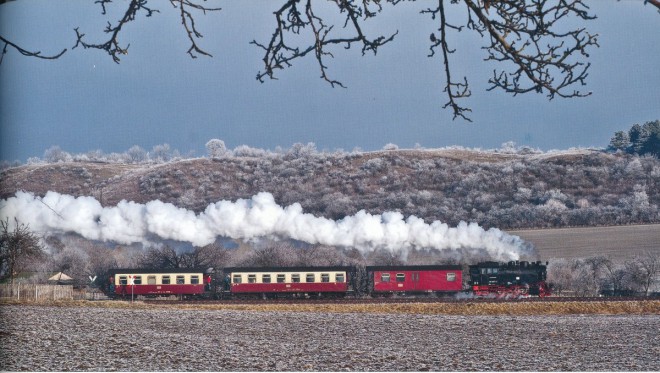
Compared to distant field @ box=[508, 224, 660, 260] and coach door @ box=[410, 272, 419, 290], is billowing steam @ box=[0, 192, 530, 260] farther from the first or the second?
coach door @ box=[410, 272, 419, 290]

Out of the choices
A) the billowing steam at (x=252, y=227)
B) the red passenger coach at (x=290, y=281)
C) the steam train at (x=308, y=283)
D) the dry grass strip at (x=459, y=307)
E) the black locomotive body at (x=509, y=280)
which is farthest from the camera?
the billowing steam at (x=252, y=227)

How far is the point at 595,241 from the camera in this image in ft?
195

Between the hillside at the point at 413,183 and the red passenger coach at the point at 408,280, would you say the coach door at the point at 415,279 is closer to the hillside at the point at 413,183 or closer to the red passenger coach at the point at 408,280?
the red passenger coach at the point at 408,280

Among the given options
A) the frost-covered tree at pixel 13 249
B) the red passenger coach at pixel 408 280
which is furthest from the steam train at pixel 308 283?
the frost-covered tree at pixel 13 249

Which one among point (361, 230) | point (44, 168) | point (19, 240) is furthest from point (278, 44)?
point (44, 168)

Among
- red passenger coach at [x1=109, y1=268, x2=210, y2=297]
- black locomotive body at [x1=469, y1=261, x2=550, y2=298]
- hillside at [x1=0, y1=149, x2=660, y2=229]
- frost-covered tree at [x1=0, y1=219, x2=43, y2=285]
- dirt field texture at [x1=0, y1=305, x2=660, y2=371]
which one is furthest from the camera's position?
hillside at [x1=0, y1=149, x2=660, y2=229]

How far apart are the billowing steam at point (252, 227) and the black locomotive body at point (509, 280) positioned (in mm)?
10659

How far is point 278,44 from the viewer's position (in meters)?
6.35

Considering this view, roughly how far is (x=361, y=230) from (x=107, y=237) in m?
18.5

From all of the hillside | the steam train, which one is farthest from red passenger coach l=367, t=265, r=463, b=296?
the hillside

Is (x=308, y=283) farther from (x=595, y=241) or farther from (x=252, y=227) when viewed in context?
(x=595, y=241)

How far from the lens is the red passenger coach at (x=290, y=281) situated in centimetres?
3631

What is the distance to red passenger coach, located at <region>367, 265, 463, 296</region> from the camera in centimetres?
3697

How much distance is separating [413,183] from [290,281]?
45.8 meters
